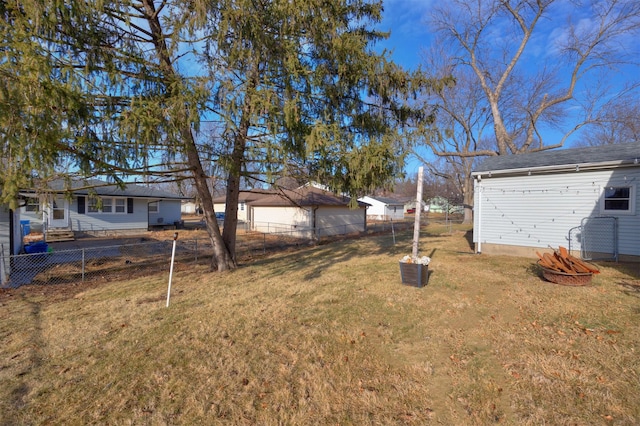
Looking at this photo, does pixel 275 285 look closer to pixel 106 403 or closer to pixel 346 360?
pixel 346 360

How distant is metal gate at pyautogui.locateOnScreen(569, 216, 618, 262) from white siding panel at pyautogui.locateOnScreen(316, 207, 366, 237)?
470 inches

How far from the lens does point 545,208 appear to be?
9867mm

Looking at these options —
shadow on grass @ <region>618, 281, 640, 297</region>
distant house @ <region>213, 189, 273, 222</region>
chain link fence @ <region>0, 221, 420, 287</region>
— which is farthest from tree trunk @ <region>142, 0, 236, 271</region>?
distant house @ <region>213, 189, 273, 222</region>

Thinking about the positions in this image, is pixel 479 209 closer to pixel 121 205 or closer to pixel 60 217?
pixel 121 205

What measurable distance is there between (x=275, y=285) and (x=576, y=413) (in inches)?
215

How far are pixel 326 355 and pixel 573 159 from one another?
10530 millimetres

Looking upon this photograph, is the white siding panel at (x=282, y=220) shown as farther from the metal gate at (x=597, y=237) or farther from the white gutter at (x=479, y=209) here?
the metal gate at (x=597, y=237)

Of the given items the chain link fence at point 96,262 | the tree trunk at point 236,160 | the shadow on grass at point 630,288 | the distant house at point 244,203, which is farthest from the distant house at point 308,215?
the shadow on grass at point 630,288

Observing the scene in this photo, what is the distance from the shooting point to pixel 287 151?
600 cm

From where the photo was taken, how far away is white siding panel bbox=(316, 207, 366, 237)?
64.1 ft

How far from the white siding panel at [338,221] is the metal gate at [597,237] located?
11.9 metres

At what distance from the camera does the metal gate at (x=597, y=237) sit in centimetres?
877

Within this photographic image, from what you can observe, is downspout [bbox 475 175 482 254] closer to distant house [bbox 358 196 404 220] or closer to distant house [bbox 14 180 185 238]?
distant house [bbox 14 180 185 238]

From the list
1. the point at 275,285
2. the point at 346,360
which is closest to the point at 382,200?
the point at 275,285
